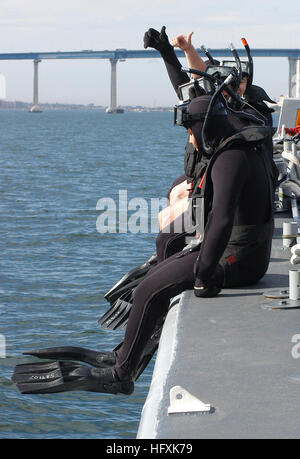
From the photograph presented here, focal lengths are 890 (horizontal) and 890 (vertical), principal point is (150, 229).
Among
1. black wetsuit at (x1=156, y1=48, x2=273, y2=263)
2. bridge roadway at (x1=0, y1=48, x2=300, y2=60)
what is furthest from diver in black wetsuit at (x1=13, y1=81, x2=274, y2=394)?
bridge roadway at (x1=0, y1=48, x2=300, y2=60)

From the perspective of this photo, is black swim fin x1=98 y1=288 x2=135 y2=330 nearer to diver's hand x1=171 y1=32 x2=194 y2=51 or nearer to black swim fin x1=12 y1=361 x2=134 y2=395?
black swim fin x1=12 y1=361 x2=134 y2=395

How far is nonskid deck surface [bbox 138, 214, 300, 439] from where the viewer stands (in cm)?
319

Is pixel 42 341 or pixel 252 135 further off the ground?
pixel 252 135

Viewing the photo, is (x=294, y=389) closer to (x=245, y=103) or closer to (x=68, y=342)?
(x=245, y=103)

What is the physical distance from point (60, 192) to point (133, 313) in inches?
1054

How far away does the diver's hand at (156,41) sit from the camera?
21.8ft

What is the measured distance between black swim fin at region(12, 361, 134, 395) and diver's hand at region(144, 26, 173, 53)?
2.85 metres

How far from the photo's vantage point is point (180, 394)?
3.41 meters

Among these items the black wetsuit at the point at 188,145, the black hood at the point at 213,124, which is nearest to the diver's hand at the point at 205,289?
the black hood at the point at 213,124

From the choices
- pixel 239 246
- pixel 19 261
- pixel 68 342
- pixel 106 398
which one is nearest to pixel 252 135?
pixel 239 246

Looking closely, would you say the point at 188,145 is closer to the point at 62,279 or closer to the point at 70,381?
the point at 70,381

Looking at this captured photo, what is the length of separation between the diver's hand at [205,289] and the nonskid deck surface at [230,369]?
0.04m

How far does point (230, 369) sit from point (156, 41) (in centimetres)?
354

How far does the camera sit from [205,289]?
4.86m
